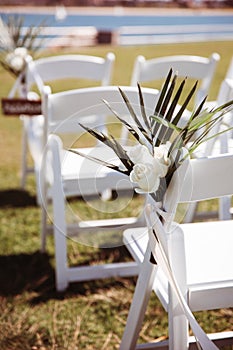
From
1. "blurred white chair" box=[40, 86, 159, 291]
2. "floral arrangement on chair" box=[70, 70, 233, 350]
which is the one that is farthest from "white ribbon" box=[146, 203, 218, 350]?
"blurred white chair" box=[40, 86, 159, 291]

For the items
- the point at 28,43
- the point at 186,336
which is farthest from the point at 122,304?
the point at 28,43

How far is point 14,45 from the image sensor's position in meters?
3.35

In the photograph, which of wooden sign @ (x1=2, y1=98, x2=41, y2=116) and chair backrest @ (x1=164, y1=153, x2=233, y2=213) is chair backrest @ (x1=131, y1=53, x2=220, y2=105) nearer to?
wooden sign @ (x1=2, y1=98, x2=41, y2=116)

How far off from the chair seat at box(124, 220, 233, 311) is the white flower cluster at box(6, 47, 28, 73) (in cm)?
167

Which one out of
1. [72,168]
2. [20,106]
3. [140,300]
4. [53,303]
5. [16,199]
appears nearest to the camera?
[140,300]

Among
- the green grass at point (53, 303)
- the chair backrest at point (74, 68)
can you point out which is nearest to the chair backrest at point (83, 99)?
the green grass at point (53, 303)

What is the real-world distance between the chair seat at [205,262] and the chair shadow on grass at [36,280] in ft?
2.40

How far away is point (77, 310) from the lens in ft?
8.07

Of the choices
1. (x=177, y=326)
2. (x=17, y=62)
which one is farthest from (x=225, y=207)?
(x=17, y=62)

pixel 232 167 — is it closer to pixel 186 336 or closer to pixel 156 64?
pixel 186 336

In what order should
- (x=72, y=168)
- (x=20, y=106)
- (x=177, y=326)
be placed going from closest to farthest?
(x=177, y=326), (x=72, y=168), (x=20, y=106)

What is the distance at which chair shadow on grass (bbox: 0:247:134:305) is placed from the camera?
257 centimetres

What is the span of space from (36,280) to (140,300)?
1.02 m

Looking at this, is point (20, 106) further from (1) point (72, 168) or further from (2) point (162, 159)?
(2) point (162, 159)
